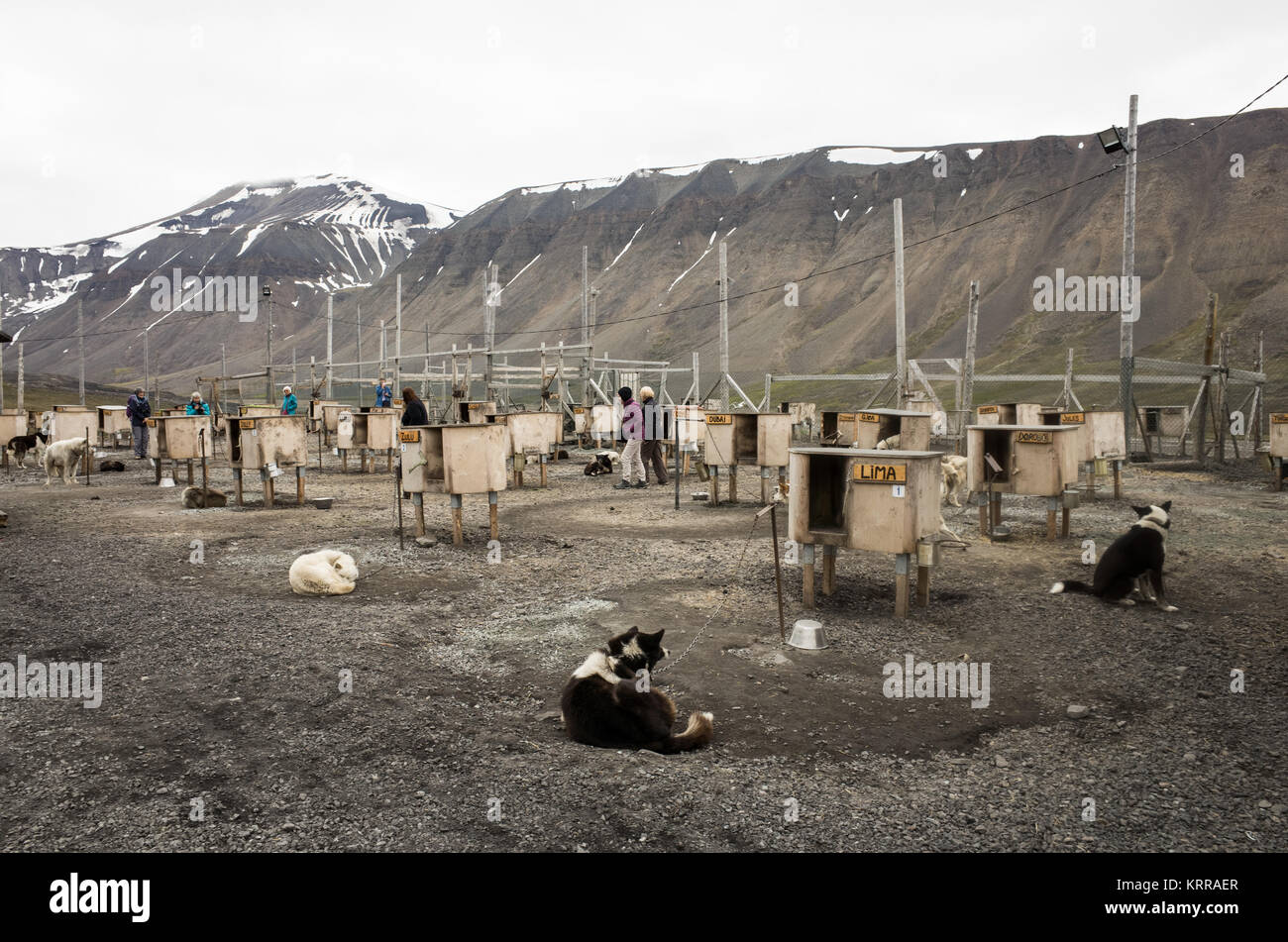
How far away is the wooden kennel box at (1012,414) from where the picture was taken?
63.6 feet

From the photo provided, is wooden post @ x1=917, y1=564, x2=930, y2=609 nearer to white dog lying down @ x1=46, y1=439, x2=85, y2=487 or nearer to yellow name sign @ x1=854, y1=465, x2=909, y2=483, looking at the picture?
yellow name sign @ x1=854, y1=465, x2=909, y2=483

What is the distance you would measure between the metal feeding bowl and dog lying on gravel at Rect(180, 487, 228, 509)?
13.6m

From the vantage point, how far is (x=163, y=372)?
15525 centimetres

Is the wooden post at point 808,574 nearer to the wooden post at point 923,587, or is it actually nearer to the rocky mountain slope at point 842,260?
the wooden post at point 923,587

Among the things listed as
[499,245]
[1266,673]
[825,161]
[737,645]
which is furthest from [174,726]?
[499,245]

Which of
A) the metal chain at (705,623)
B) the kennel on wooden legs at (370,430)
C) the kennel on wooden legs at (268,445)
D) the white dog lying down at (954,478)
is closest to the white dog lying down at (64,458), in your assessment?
the kennel on wooden legs at (370,430)

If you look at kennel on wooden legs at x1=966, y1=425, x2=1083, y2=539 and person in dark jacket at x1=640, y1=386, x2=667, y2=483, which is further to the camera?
person in dark jacket at x1=640, y1=386, x2=667, y2=483

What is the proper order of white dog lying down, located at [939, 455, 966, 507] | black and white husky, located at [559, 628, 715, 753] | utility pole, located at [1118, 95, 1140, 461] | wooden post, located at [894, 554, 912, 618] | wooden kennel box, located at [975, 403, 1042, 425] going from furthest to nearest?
utility pole, located at [1118, 95, 1140, 461]
wooden kennel box, located at [975, 403, 1042, 425]
white dog lying down, located at [939, 455, 966, 507]
wooden post, located at [894, 554, 912, 618]
black and white husky, located at [559, 628, 715, 753]

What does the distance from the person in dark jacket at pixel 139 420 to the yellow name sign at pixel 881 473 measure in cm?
2702

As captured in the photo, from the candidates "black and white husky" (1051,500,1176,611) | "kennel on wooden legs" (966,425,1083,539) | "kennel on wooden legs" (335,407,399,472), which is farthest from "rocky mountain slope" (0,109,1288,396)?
"black and white husky" (1051,500,1176,611)

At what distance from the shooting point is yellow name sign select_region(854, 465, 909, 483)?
8.41 m

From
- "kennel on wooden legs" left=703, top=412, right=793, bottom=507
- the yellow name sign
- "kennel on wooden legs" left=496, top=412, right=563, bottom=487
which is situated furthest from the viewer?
"kennel on wooden legs" left=496, top=412, right=563, bottom=487

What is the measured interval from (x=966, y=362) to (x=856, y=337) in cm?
7445

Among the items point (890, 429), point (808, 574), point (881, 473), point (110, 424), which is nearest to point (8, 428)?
point (110, 424)
